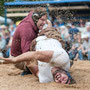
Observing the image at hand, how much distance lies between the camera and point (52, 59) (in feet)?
11.7

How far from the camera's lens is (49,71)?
375cm

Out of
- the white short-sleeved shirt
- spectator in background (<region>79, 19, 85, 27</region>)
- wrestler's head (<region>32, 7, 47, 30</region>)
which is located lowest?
the white short-sleeved shirt

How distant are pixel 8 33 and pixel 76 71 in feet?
15.5

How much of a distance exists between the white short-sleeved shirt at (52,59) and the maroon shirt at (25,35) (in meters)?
0.26

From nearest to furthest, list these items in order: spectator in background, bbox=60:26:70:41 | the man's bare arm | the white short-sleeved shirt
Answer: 1. the man's bare arm
2. the white short-sleeved shirt
3. spectator in background, bbox=60:26:70:41

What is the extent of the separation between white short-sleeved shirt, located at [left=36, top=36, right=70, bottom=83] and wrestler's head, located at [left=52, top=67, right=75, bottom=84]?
2.9 inches

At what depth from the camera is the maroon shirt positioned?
13.6 ft

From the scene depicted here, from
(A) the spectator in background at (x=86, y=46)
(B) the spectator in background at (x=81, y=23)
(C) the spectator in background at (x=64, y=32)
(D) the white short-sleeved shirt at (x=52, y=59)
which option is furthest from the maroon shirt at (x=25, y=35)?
(B) the spectator in background at (x=81, y=23)

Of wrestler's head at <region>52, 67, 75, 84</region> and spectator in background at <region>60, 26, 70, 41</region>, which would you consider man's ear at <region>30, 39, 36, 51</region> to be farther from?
spectator in background at <region>60, 26, 70, 41</region>

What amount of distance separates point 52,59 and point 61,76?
1.02 ft

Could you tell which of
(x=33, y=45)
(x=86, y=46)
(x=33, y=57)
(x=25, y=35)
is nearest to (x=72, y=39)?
(x=86, y=46)

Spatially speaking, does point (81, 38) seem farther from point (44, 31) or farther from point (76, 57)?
point (44, 31)

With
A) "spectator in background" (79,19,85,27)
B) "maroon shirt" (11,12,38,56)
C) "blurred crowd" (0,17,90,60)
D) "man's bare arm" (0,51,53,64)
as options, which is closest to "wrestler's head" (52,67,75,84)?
"man's bare arm" (0,51,53,64)

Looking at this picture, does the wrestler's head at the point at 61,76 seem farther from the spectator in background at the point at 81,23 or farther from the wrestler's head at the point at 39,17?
the spectator in background at the point at 81,23
